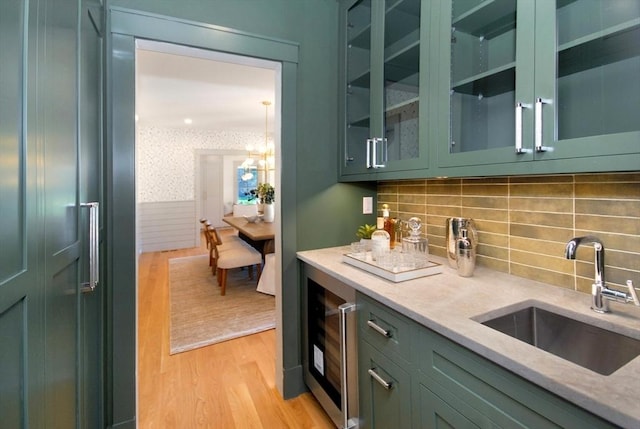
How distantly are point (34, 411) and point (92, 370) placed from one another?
73 cm

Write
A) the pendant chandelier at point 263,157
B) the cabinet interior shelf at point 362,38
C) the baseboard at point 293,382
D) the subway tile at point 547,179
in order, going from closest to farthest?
the subway tile at point 547,179, the cabinet interior shelf at point 362,38, the baseboard at point 293,382, the pendant chandelier at point 263,157

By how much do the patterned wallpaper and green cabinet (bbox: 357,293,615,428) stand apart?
6167 mm

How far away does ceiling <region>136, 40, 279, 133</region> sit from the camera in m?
2.17

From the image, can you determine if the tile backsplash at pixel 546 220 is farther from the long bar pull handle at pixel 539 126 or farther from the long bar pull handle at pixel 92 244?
the long bar pull handle at pixel 92 244

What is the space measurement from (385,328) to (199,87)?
3.83 m

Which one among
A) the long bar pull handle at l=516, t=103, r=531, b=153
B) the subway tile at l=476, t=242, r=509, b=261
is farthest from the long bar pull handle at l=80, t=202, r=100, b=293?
the subway tile at l=476, t=242, r=509, b=261

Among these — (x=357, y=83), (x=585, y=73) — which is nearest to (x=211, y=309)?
(x=357, y=83)

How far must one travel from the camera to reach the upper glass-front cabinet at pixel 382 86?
147 cm

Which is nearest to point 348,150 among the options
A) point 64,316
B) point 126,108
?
point 126,108

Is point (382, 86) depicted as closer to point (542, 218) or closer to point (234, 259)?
point (542, 218)

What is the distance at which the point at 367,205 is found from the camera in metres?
2.14

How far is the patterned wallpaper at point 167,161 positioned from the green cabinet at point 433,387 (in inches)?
243

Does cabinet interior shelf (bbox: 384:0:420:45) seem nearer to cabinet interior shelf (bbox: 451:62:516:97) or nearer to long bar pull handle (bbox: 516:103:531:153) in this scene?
cabinet interior shelf (bbox: 451:62:516:97)

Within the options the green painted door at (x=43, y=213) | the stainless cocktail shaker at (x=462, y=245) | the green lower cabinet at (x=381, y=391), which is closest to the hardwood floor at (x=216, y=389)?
the green lower cabinet at (x=381, y=391)
